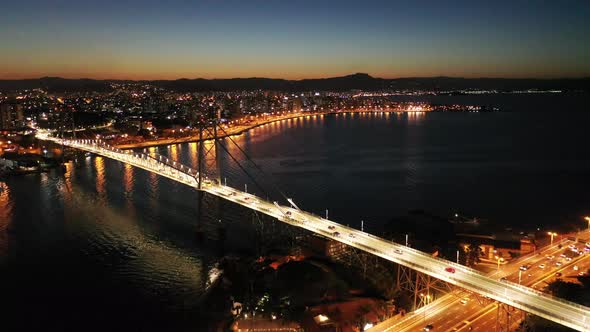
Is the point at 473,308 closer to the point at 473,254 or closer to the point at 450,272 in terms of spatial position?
the point at 450,272

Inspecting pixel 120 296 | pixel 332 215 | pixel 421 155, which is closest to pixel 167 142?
pixel 421 155

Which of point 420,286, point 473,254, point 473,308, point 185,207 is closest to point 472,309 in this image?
point 473,308

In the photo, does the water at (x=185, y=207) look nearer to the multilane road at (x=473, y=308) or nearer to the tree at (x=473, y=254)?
the tree at (x=473, y=254)

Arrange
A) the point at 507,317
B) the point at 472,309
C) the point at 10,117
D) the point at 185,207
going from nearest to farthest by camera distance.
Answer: the point at 507,317 → the point at 472,309 → the point at 185,207 → the point at 10,117

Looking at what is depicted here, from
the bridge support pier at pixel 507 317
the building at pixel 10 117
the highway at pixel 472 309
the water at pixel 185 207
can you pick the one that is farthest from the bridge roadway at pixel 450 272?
the building at pixel 10 117

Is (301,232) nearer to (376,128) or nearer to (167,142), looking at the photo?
(167,142)

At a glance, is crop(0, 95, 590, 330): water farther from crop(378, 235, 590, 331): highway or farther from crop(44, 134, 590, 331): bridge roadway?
crop(378, 235, 590, 331): highway

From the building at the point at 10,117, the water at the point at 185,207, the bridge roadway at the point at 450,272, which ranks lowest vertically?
the water at the point at 185,207

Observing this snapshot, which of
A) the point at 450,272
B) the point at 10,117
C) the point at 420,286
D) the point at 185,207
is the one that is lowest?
the point at 420,286
